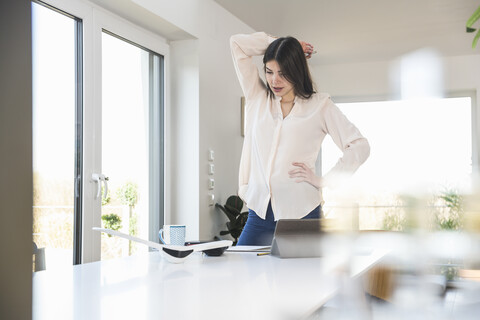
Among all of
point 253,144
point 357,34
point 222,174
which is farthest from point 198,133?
point 253,144

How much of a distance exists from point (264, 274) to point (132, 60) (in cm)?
146

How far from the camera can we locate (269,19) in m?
2.52

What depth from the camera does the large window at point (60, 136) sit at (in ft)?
4.53

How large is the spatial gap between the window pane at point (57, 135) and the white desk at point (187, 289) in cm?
82

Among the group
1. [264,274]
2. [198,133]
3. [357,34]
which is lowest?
[264,274]

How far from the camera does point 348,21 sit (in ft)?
7.97

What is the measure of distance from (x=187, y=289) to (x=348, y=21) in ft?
7.27

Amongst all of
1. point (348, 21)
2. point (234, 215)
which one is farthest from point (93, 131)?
point (348, 21)

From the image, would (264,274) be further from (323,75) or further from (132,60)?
(323,75)

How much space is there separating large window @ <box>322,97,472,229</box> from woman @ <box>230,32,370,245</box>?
2.11 feet

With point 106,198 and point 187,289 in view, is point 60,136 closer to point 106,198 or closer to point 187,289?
point 106,198

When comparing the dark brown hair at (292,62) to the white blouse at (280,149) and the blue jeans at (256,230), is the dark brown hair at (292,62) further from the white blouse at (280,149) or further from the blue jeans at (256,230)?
the blue jeans at (256,230)

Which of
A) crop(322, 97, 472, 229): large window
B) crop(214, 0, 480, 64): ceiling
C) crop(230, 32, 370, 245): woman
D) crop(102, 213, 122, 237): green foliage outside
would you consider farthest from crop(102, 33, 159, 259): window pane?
crop(322, 97, 472, 229): large window

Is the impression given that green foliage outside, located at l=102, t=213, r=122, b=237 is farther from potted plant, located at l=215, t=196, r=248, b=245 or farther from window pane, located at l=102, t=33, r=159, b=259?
potted plant, located at l=215, t=196, r=248, b=245
